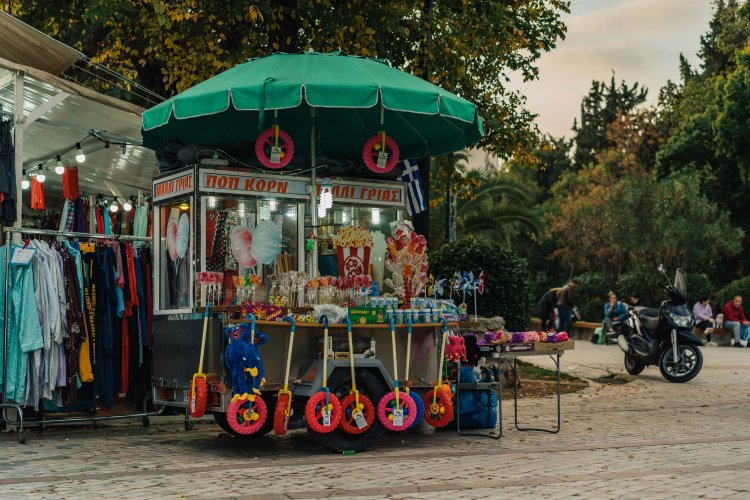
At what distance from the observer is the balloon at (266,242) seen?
9742 millimetres

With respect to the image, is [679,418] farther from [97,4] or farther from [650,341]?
[97,4]

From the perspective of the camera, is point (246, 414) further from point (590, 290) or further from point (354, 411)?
point (590, 290)

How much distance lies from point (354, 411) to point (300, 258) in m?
2.00

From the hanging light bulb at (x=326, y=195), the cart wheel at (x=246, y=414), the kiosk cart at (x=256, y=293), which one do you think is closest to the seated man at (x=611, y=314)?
the kiosk cart at (x=256, y=293)

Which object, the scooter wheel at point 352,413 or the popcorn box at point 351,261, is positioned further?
the popcorn box at point 351,261

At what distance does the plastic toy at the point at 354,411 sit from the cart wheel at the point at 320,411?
122 millimetres

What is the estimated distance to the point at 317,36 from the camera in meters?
14.7

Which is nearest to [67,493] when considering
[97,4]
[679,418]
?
[679,418]

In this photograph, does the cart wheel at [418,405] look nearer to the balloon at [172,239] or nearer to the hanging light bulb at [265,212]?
the hanging light bulb at [265,212]

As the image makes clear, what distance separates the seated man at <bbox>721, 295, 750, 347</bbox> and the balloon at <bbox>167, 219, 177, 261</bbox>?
63.2 ft

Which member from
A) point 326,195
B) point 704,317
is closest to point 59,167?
point 326,195

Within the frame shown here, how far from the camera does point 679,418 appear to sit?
10953 mm

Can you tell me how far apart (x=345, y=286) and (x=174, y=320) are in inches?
65.0

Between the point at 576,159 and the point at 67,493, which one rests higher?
the point at 576,159
